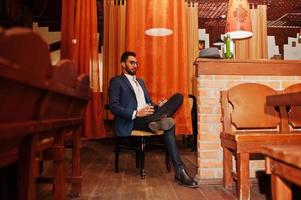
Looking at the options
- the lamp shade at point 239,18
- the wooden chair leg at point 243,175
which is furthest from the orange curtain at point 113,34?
the wooden chair leg at point 243,175

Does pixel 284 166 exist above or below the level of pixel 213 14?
below

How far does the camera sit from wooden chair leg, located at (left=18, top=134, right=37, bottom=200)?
39.1 inches

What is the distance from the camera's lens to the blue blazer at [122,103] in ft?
9.41

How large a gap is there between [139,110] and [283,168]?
5.66 ft

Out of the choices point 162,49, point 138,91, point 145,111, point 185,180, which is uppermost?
point 162,49

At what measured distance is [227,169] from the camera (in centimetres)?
249

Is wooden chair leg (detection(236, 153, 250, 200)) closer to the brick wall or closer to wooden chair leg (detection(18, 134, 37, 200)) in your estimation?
the brick wall

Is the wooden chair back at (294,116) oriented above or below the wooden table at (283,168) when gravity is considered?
above

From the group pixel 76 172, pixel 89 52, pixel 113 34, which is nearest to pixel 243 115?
pixel 76 172

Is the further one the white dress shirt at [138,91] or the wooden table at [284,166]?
the white dress shirt at [138,91]

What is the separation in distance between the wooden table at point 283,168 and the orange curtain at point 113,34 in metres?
3.61

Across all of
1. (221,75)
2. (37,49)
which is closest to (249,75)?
(221,75)

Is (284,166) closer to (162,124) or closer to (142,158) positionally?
(162,124)

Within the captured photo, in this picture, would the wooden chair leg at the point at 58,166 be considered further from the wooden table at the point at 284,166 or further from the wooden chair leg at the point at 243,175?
the wooden chair leg at the point at 243,175
